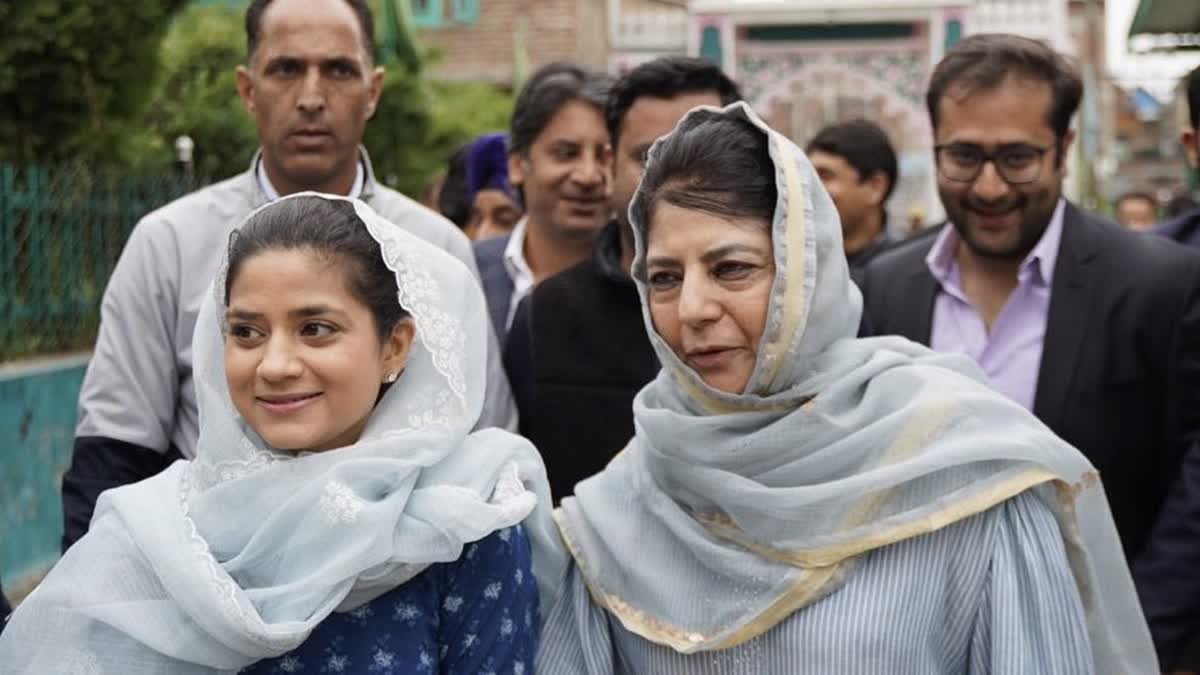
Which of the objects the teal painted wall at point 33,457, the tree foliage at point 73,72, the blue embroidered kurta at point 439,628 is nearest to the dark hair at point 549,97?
the blue embroidered kurta at point 439,628

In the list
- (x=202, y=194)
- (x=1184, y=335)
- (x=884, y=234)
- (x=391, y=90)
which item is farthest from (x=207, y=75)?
(x=1184, y=335)

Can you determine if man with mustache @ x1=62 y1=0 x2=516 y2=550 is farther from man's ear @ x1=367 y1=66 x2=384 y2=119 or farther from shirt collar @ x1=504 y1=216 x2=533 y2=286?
shirt collar @ x1=504 y1=216 x2=533 y2=286

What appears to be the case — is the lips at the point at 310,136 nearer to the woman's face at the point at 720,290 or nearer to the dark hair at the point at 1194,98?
the woman's face at the point at 720,290

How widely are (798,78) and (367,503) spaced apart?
6.76m

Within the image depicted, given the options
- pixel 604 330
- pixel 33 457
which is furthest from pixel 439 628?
pixel 33 457

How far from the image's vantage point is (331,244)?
2510 millimetres

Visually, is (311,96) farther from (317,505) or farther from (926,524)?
(926,524)

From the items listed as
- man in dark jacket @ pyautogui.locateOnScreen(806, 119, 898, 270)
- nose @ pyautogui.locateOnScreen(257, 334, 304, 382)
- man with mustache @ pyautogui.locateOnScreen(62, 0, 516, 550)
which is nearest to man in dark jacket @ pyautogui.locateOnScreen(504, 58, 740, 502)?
man with mustache @ pyautogui.locateOnScreen(62, 0, 516, 550)

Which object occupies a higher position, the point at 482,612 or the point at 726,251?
the point at 726,251

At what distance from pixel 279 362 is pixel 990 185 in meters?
1.73

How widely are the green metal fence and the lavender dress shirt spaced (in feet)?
14.7

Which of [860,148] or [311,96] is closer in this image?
[311,96]

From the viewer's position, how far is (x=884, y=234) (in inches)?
242

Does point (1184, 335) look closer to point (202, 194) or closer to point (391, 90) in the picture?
point (202, 194)
